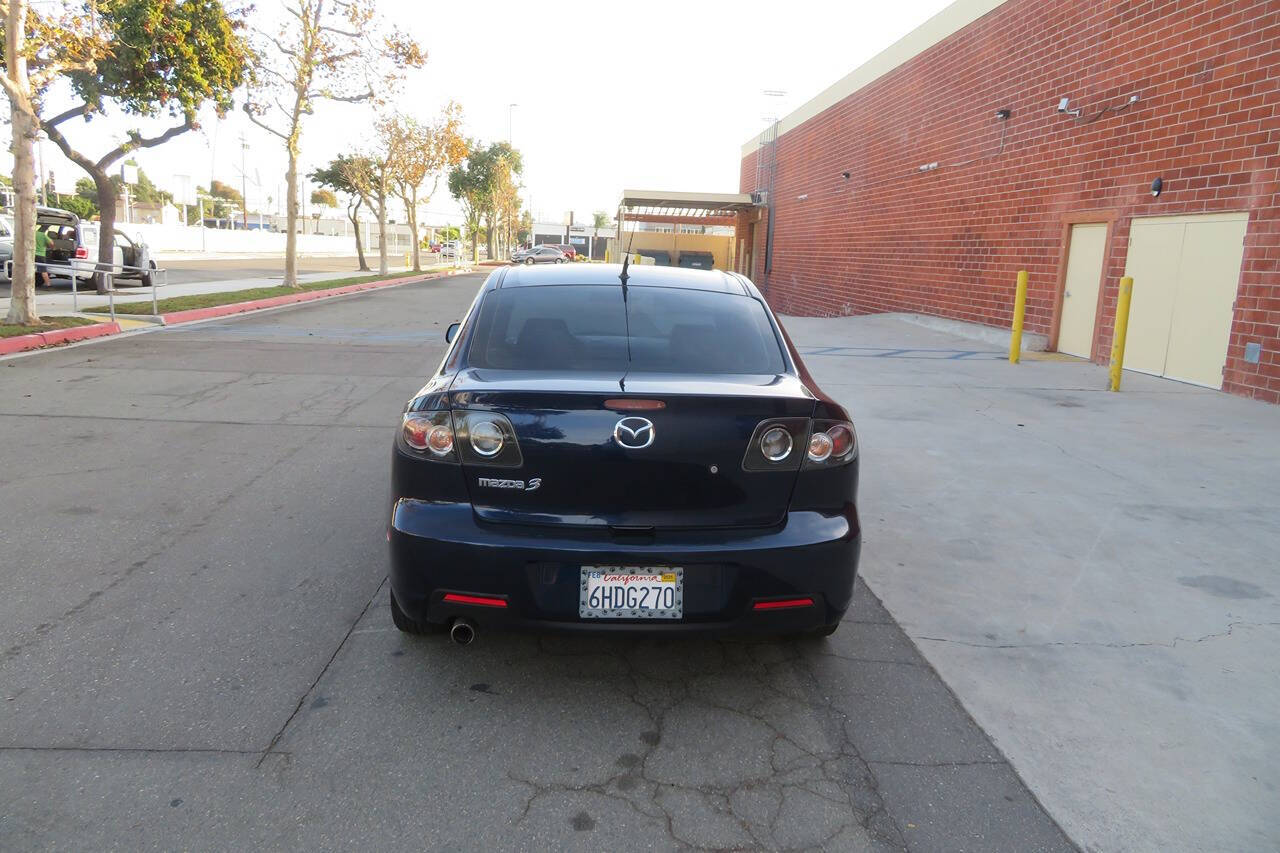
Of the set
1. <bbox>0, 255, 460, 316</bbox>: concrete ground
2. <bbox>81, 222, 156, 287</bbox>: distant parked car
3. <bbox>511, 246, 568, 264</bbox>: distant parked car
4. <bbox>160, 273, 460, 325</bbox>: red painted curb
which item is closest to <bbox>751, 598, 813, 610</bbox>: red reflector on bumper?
<bbox>160, 273, 460, 325</bbox>: red painted curb

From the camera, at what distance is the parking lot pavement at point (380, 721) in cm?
264

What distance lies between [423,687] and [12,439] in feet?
18.2

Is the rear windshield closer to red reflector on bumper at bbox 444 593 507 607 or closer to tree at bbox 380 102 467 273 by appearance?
red reflector on bumper at bbox 444 593 507 607

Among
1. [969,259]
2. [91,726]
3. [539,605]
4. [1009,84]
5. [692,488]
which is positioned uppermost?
[1009,84]

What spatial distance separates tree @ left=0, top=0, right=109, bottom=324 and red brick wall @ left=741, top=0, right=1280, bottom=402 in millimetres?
15112

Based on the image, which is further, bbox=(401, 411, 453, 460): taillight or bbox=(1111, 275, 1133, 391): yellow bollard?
bbox=(1111, 275, 1133, 391): yellow bollard

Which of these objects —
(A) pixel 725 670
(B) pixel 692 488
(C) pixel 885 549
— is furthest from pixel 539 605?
(C) pixel 885 549

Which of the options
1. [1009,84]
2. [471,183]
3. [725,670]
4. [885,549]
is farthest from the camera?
[471,183]

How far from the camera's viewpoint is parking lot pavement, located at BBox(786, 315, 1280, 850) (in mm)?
2963

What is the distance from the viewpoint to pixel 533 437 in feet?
10.3

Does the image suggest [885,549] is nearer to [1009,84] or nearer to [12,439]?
[12,439]

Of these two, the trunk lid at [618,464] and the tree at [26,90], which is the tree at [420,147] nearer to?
the tree at [26,90]

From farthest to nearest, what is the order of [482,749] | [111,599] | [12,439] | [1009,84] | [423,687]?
[1009,84], [12,439], [111,599], [423,687], [482,749]

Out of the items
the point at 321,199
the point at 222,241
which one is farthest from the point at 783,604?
the point at 321,199
